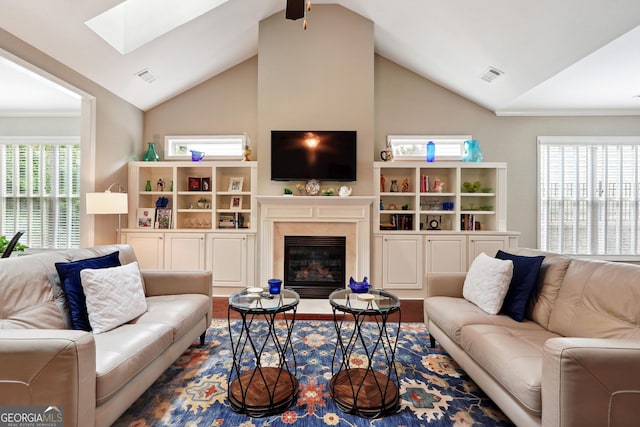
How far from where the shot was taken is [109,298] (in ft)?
6.03

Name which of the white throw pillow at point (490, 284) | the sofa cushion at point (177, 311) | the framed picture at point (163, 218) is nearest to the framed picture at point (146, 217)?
the framed picture at point (163, 218)

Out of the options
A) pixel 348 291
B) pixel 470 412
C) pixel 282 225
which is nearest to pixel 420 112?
pixel 282 225

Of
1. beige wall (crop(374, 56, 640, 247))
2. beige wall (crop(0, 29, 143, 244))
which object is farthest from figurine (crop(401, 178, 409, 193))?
beige wall (crop(0, 29, 143, 244))

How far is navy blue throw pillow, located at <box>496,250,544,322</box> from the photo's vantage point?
2.05 metres

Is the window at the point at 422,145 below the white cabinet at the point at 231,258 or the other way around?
the other way around

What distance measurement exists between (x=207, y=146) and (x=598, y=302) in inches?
191

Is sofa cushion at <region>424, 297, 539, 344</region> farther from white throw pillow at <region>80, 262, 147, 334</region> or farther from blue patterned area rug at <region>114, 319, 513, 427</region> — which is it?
white throw pillow at <region>80, 262, 147, 334</region>

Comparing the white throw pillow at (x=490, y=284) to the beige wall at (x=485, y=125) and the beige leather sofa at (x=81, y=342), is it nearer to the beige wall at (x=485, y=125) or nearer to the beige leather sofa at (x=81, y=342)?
the beige leather sofa at (x=81, y=342)

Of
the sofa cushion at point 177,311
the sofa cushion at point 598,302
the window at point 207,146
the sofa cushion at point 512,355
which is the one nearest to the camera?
the sofa cushion at point 512,355

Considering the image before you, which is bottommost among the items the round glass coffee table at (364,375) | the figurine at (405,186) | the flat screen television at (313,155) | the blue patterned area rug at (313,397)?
the blue patterned area rug at (313,397)

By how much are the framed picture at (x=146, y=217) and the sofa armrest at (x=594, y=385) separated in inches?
181

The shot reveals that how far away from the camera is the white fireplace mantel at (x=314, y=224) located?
4.01 m

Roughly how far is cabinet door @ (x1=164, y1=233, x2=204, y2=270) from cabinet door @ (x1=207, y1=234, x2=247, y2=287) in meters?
0.15

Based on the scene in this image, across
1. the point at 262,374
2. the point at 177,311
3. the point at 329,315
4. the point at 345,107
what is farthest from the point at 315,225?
the point at 262,374
